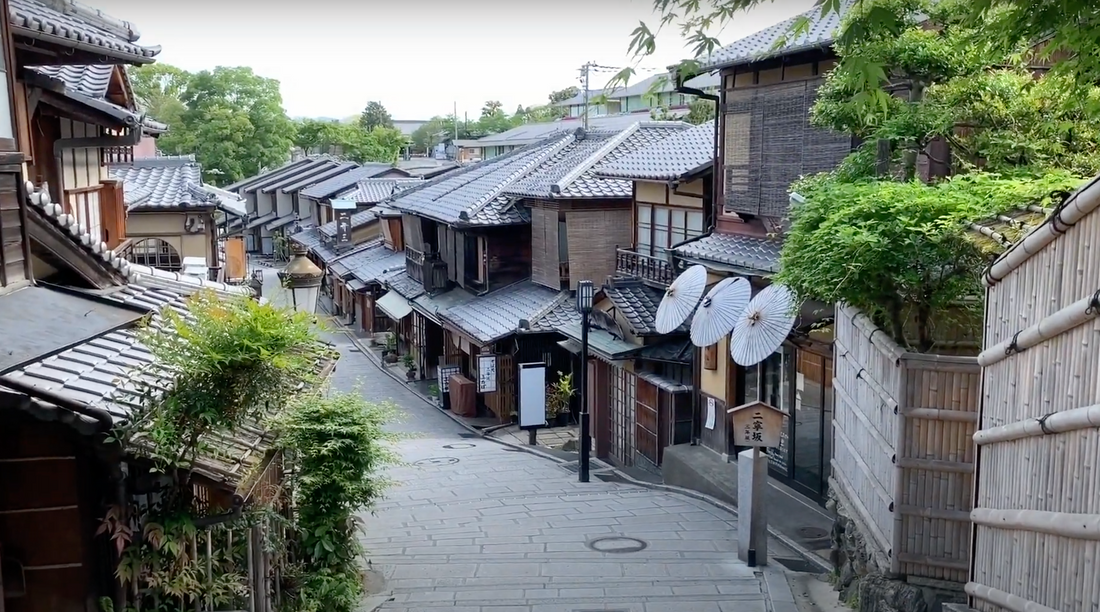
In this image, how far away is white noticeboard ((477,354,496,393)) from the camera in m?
26.9

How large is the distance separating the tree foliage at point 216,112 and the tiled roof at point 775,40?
52.6 meters

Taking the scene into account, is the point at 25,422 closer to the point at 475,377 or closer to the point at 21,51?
the point at 21,51

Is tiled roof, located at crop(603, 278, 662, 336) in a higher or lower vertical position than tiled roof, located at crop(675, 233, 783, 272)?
lower

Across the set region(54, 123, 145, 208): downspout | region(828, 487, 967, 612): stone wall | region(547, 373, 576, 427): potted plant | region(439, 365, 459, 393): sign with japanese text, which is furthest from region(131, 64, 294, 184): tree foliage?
region(828, 487, 967, 612): stone wall

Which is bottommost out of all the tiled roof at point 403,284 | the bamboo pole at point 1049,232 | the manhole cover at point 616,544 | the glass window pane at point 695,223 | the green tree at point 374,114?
the manhole cover at point 616,544

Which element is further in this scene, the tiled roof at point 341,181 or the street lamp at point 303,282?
the tiled roof at point 341,181

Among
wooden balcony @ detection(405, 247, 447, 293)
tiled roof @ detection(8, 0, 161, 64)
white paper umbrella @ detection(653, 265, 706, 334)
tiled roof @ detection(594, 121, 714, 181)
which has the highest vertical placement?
tiled roof @ detection(8, 0, 161, 64)

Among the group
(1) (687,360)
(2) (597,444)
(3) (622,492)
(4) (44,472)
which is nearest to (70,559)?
(4) (44,472)

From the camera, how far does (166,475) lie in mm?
7172

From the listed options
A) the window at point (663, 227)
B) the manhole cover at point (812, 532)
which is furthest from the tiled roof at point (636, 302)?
the manhole cover at point (812, 532)

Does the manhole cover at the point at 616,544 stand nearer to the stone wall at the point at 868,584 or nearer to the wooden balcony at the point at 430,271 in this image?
the stone wall at the point at 868,584

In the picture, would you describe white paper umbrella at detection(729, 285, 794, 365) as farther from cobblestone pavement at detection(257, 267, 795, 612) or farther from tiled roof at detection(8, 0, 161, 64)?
tiled roof at detection(8, 0, 161, 64)

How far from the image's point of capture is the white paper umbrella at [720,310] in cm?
1541

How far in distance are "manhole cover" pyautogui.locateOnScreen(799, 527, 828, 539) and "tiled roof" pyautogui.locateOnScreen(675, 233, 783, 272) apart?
4.27 meters
